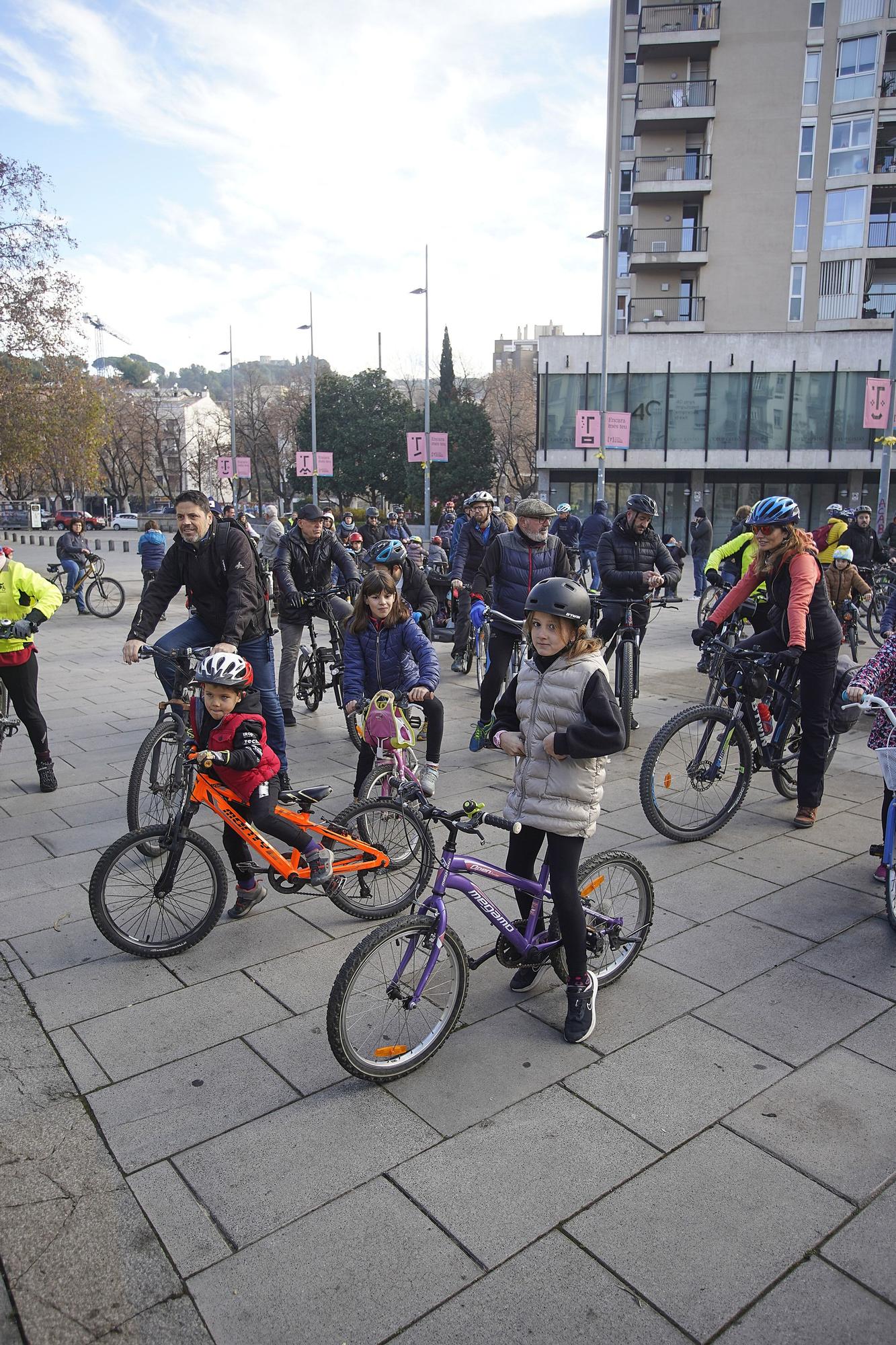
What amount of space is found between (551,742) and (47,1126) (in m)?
2.09

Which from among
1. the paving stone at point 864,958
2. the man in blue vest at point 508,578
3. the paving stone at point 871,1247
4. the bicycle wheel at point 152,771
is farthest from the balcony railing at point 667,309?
the paving stone at point 871,1247

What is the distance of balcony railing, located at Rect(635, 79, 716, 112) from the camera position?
128 ft

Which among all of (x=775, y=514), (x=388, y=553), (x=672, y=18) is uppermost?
(x=672, y=18)

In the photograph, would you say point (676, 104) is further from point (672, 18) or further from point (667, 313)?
point (667, 313)

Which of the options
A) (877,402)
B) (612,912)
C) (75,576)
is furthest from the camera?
(877,402)

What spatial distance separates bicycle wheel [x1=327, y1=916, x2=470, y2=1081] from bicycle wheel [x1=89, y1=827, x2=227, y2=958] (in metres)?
1.21

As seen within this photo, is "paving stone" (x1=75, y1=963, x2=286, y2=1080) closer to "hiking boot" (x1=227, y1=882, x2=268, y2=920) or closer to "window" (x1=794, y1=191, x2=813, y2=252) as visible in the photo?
"hiking boot" (x1=227, y1=882, x2=268, y2=920)

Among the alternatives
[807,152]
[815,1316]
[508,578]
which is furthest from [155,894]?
[807,152]

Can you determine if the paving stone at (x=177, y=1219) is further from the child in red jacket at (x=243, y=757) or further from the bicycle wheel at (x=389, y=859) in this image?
the bicycle wheel at (x=389, y=859)

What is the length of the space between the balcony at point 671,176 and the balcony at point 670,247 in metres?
1.40

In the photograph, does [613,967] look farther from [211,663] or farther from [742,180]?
[742,180]

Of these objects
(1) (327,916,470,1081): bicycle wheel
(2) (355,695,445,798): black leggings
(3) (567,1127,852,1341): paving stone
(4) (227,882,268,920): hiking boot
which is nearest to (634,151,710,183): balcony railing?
(2) (355,695,445,798): black leggings

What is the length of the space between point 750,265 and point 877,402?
70.2 feet

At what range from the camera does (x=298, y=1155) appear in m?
2.88
